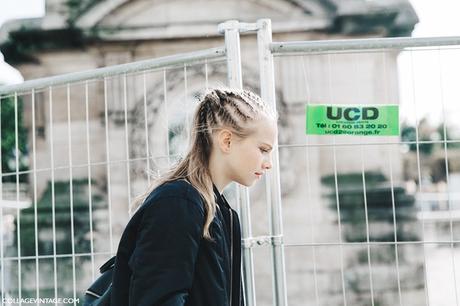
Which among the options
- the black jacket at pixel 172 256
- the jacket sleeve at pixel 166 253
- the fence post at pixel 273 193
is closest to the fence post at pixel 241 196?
the fence post at pixel 273 193

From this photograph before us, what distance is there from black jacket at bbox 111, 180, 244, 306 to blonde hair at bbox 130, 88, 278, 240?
0.24 ft

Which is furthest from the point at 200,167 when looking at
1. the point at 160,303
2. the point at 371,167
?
the point at 371,167

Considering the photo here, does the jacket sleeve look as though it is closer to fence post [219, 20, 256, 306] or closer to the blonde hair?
the blonde hair

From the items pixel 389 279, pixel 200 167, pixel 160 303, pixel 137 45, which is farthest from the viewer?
pixel 137 45

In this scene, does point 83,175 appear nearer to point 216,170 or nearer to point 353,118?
point 353,118

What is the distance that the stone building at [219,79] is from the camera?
5.35m

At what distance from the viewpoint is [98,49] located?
22.6 ft

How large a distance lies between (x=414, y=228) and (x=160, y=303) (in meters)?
4.90

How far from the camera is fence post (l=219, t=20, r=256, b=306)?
256 cm

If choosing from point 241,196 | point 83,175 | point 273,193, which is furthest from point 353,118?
point 83,175

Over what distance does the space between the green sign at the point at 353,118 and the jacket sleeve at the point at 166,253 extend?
1.35m

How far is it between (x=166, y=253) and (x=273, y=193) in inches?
50.2

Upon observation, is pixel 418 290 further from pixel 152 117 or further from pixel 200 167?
pixel 200 167

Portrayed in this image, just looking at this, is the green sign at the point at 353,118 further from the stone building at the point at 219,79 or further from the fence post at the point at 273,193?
the stone building at the point at 219,79
